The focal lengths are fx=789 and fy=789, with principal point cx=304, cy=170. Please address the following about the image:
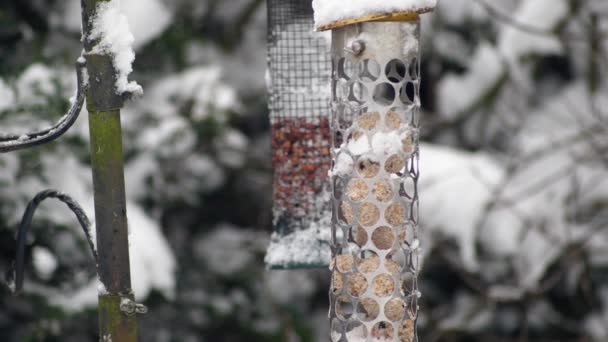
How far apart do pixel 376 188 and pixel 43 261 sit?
1783mm

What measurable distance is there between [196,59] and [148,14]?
77cm

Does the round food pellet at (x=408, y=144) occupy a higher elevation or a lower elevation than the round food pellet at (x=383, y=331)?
higher

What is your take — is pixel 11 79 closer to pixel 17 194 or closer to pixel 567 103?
pixel 17 194

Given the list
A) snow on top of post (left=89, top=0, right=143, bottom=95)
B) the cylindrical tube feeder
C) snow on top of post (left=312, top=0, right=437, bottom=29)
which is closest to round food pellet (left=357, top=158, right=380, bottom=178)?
the cylindrical tube feeder

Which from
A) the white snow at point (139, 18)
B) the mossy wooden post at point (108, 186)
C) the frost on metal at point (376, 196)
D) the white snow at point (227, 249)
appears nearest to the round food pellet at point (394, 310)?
the frost on metal at point (376, 196)

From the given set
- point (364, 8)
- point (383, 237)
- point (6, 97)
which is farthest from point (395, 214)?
point (6, 97)

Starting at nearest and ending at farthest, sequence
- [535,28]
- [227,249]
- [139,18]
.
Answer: [139,18] < [535,28] < [227,249]

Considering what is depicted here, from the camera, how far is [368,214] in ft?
4.44

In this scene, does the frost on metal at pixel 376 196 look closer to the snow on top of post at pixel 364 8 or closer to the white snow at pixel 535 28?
the snow on top of post at pixel 364 8

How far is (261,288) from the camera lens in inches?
170

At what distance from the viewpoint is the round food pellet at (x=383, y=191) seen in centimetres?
135

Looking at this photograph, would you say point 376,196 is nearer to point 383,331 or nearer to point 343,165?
point 343,165

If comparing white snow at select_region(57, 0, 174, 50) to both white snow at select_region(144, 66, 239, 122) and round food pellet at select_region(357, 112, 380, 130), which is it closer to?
white snow at select_region(144, 66, 239, 122)

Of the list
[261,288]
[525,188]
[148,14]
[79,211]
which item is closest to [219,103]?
[148,14]
